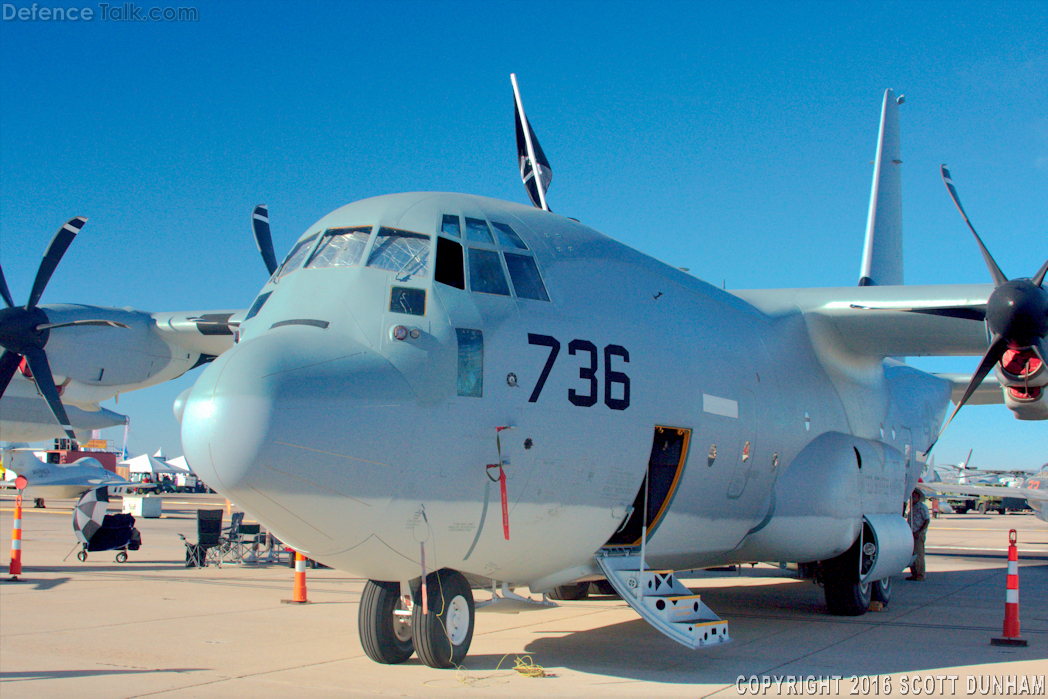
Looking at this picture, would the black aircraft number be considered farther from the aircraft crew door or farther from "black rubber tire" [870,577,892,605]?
"black rubber tire" [870,577,892,605]

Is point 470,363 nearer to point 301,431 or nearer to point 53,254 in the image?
point 301,431

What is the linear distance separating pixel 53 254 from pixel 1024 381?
1688 centimetres

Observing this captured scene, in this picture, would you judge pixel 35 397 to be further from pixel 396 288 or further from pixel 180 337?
pixel 396 288

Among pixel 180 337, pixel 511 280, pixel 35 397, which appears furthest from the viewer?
pixel 35 397

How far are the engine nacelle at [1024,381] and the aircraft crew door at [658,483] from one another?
499cm

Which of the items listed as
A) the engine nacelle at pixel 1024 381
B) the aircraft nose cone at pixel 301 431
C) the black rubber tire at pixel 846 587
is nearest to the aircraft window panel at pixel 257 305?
the aircraft nose cone at pixel 301 431

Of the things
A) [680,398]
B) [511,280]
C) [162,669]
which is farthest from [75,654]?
[680,398]

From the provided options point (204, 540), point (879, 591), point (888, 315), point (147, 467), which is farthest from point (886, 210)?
point (147, 467)

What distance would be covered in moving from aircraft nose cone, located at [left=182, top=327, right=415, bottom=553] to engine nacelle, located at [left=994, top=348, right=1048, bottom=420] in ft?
27.6

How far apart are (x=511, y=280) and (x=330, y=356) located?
1.87 metres

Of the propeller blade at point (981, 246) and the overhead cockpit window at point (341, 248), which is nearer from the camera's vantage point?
the overhead cockpit window at point (341, 248)

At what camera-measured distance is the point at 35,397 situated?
22.7 meters

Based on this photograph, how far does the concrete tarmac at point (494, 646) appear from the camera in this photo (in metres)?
6.95

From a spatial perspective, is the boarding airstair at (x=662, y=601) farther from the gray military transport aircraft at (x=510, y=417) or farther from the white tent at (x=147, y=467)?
the white tent at (x=147, y=467)
